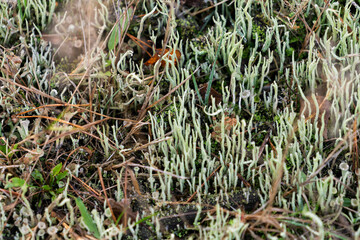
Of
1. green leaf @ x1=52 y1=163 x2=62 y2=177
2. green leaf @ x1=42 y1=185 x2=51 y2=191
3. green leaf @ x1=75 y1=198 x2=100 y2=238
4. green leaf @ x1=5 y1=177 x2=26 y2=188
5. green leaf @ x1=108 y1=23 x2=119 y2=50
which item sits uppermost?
green leaf @ x1=108 y1=23 x2=119 y2=50

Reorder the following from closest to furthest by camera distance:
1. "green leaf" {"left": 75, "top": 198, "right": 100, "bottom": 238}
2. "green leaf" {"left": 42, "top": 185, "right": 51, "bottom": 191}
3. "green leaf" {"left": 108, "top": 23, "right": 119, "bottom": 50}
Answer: "green leaf" {"left": 75, "top": 198, "right": 100, "bottom": 238}, "green leaf" {"left": 42, "top": 185, "right": 51, "bottom": 191}, "green leaf" {"left": 108, "top": 23, "right": 119, "bottom": 50}

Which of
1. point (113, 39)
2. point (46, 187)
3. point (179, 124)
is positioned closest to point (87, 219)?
point (46, 187)

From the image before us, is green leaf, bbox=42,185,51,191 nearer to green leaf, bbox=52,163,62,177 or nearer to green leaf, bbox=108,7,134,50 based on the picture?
green leaf, bbox=52,163,62,177

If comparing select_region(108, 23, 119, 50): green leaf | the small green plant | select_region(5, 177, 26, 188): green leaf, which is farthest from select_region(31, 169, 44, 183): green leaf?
select_region(108, 23, 119, 50): green leaf

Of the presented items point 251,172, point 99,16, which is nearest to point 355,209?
point 251,172

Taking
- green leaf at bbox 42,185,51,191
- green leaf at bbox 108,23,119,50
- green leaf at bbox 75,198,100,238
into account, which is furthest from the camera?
green leaf at bbox 108,23,119,50

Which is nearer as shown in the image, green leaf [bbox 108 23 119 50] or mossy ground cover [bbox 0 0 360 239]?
mossy ground cover [bbox 0 0 360 239]

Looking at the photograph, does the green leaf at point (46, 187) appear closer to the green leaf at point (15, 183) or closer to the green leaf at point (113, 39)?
the green leaf at point (15, 183)

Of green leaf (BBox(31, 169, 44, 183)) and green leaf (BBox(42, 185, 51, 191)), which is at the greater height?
green leaf (BBox(31, 169, 44, 183))
